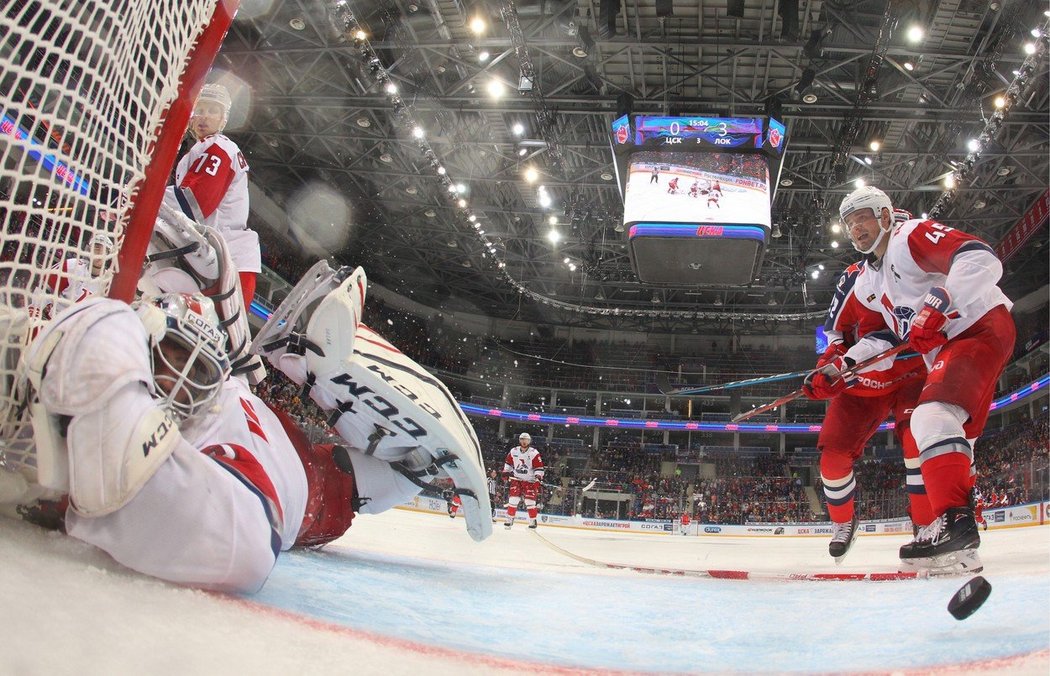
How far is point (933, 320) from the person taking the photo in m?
2.01

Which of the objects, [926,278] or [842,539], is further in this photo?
[842,539]

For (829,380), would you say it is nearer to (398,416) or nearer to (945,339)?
(945,339)

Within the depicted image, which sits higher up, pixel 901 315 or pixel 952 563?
pixel 901 315

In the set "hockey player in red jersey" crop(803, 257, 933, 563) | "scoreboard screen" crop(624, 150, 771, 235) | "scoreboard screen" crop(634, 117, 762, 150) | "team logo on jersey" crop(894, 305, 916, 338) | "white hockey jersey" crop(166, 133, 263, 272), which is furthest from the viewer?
"scoreboard screen" crop(634, 117, 762, 150)

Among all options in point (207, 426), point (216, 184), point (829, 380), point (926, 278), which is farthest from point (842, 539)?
point (216, 184)

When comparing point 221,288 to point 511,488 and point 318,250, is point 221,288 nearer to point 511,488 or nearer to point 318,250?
point 511,488

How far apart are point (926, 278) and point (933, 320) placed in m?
0.39

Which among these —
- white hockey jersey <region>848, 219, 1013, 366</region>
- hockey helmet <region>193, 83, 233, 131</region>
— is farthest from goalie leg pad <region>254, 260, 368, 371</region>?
white hockey jersey <region>848, 219, 1013, 366</region>

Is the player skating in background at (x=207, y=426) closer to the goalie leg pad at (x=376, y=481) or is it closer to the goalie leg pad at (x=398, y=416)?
the goalie leg pad at (x=398, y=416)

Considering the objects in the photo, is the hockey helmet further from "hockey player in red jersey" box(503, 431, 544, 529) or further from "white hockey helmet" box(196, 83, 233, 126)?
"hockey player in red jersey" box(503, 431, 544, 529)

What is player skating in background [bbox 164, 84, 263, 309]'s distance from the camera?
2299 millimetres

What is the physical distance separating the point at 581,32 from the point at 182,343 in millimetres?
9983

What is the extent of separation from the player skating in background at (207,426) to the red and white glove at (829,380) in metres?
1.71

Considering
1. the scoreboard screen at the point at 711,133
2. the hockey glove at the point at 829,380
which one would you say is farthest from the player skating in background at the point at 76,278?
the scoreboard screen at the point at 711,133
